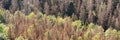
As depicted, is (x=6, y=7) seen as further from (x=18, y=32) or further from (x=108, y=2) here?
(x=18, y=32)

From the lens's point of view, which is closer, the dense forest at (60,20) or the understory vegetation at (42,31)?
the understory vegetation at (42,31)

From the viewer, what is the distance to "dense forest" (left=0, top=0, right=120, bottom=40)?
10944 cm

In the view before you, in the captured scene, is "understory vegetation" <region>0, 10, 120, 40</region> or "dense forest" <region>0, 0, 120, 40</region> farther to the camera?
"dense forest" <region>0, 0, 120, 40</region>

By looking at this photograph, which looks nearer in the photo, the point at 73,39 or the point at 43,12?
the point at 73,39

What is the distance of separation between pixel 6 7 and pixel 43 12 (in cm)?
1448

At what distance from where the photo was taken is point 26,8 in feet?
501

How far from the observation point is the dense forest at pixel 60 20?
109444 millimetres

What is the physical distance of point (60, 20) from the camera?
136125mm

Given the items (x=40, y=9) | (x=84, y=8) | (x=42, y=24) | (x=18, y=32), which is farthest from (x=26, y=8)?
→ (x=18, y=32)

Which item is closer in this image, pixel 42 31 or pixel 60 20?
pixel 42 31

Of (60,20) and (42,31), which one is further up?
(42,31)

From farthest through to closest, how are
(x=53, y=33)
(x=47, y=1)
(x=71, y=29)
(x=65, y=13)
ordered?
(x=47, y=1) → (x=65, y=13) → (x=71, y=29) → (x=53, y=33)

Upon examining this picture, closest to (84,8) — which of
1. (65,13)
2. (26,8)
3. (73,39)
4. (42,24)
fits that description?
(65,13)

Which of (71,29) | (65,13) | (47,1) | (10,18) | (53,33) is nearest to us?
(53,33)
